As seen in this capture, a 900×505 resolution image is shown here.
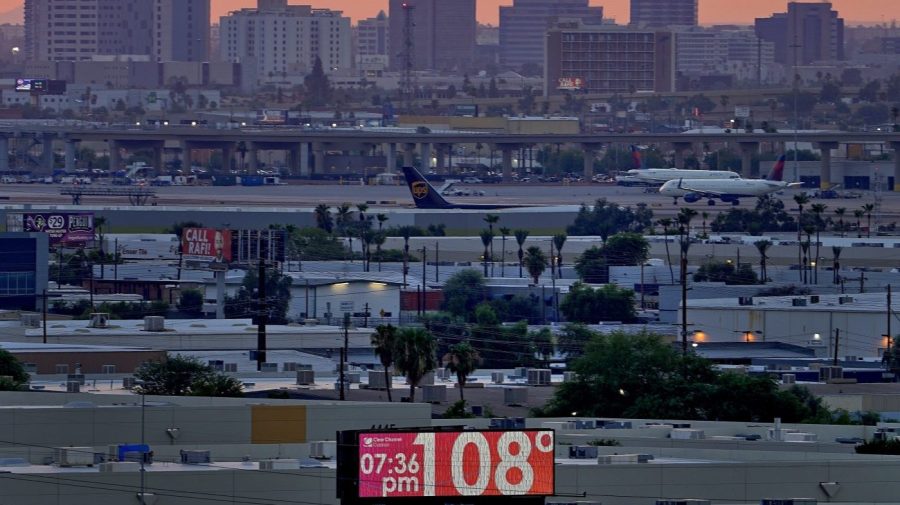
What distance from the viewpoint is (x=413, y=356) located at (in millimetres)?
50438

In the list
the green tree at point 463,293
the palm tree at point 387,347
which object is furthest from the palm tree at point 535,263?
the palm tree at point 387,347

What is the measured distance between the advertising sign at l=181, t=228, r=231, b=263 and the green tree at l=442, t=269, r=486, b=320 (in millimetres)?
8788

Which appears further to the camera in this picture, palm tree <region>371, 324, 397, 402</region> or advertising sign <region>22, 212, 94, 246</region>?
advertising sign <region>22, 212, 94, 246</region>

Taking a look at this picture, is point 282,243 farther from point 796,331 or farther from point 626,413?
point 626,413

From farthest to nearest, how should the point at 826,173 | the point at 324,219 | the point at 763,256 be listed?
the point at 826,173
the point at 324,219
the point at 763,256

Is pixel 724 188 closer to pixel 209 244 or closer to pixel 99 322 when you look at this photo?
pixel 209 244

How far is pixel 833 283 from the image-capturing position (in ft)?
293

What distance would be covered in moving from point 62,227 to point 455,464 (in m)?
78.0

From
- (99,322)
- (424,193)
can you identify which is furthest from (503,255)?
(99,322)

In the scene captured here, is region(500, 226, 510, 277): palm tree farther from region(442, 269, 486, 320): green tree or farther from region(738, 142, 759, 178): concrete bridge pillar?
region(738, 142, 759, 178): concrete bridge pillar

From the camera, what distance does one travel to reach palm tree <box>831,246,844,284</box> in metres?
89.8

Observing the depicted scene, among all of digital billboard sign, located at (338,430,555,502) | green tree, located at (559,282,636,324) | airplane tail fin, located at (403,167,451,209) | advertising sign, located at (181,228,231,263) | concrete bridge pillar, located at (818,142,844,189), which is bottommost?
green tree, located at (559,282,636,324)

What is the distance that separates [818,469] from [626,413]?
1385 cm

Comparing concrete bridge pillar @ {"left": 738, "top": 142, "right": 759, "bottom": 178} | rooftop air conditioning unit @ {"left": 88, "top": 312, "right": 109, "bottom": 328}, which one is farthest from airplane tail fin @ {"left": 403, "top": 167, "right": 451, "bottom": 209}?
rooftop air conditioning unit @ {"left": 88, "top": 312, "right": 109, "bottom": 328}
